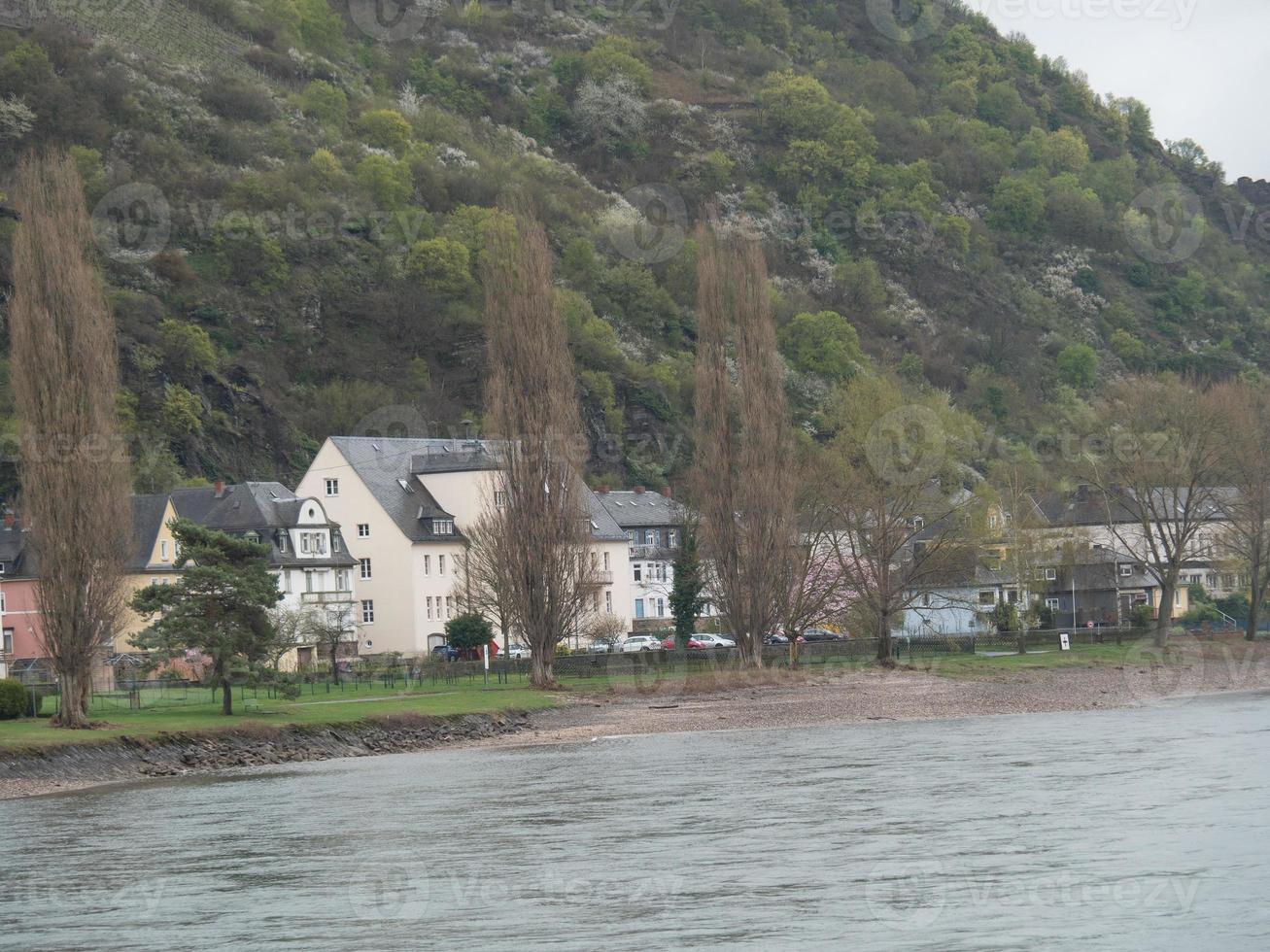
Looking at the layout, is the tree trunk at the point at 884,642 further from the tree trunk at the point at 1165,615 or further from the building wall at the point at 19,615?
the building wall at the point at 19,615

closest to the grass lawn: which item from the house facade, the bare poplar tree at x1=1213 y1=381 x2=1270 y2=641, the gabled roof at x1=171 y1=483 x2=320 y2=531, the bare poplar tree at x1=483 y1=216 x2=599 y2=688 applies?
the bare poplar tree at x1=483 y1=216 x2=599 y2=688

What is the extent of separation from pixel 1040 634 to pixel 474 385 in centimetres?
6612

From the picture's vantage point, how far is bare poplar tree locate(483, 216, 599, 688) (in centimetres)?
7106

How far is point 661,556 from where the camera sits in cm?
11200

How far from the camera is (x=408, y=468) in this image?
336ft

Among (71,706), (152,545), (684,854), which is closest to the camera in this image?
(684,854)

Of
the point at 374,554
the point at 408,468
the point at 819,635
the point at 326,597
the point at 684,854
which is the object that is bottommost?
the point at 684,854

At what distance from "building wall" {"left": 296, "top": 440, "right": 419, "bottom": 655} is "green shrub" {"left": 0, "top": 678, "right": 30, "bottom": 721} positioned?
42648 mm

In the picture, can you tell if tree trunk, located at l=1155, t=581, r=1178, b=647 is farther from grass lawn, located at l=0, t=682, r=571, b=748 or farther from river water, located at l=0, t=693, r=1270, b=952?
river water, located at l=0, t=693, r=1270, b=952

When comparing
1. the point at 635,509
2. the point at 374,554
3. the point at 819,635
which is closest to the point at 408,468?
the point at 374,554

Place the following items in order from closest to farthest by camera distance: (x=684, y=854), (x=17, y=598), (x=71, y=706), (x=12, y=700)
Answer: (x=684, y=854), (x=71, y=706), (x=12, y=700), (x=17, y=598)

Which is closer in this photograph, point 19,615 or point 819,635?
point 19,615

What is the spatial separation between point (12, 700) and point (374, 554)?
4494 cm

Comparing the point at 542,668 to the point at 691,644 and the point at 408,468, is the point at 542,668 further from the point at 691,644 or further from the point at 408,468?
the point at 408,468
